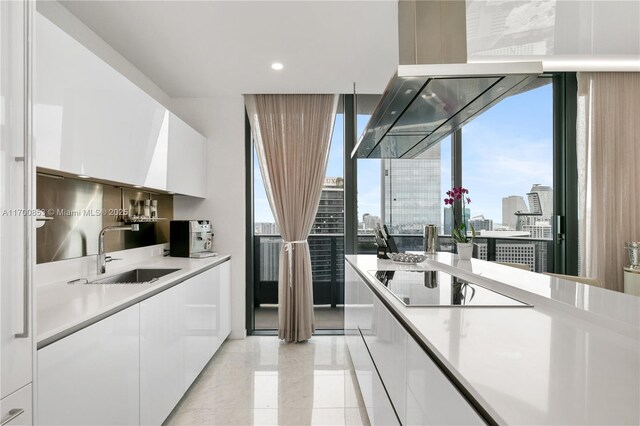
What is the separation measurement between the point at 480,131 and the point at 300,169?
2.02 meters

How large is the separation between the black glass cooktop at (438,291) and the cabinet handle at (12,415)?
1235mm

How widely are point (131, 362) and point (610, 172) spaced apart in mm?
3325

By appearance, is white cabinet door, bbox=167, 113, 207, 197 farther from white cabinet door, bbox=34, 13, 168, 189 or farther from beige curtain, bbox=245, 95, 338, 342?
beige curtain, bbox=245, 95, 338, 342

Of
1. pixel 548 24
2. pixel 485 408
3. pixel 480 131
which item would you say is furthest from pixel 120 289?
pixel 480 131

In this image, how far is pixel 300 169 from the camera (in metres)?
3.56

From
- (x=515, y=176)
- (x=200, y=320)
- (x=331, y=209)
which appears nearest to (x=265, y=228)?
(x=331, y=209)

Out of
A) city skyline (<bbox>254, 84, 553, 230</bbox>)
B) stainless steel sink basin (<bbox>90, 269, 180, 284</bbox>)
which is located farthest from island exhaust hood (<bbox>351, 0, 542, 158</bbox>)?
stainless steel sink basin (<bbox>90, 269, 180, 284</bbox>)

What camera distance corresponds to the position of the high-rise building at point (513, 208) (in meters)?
3.41

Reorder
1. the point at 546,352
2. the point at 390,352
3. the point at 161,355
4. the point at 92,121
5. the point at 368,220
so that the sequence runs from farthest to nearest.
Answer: the point at 368,220 < the point at 161,355 < the point at 92,121 < the point at 390,352 < the point at 546,352

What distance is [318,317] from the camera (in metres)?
3.77

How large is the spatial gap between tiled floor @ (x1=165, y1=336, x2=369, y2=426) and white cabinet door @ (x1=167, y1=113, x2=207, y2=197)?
1.61m

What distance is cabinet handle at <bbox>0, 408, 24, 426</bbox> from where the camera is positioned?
861mm

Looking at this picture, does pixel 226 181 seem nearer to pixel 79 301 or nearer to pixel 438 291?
pixel 79 301

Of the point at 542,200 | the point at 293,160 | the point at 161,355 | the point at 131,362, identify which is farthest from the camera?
the point at 293,160
